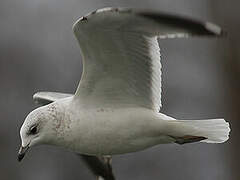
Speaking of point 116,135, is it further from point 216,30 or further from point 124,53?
point 216,30

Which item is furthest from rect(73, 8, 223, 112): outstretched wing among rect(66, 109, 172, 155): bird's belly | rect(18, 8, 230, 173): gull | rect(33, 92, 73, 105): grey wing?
rect(33, 92, 73, 105): grey wing

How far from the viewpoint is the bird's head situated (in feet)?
15.3

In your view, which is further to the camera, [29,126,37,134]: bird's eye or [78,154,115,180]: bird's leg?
[78,154,115,180]: bird's leg

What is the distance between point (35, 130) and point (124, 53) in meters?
0.60

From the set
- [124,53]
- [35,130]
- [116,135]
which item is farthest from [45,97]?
[124,53]

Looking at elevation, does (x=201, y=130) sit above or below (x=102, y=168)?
above

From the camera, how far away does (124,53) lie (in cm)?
459

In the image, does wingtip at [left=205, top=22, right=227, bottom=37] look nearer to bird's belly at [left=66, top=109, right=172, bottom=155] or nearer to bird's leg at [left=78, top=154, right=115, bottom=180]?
bird's belly at [left=66, top=109, right=172, bottom=155]

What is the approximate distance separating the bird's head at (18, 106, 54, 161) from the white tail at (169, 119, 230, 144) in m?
0.63

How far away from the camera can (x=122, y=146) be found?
4699mm

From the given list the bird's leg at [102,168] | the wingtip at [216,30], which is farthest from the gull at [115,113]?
the bird's leg at [102,168]

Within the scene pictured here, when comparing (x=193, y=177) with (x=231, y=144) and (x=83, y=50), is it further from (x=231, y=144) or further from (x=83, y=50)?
(x=83, y=50)

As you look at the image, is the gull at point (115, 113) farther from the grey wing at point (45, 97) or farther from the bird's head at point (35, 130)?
the grey wing at point (45, 97)

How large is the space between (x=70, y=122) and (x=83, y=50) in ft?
1.26
